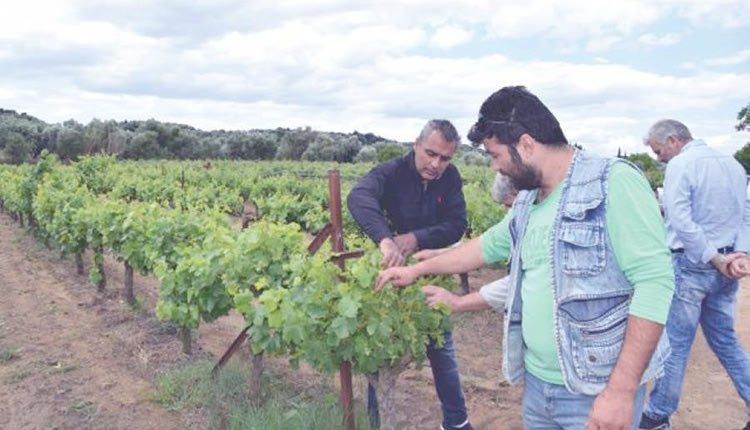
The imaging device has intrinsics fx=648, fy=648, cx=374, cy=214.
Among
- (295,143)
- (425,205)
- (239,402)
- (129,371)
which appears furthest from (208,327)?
(295,143)

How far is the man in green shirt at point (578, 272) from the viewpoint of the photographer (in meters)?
2.05

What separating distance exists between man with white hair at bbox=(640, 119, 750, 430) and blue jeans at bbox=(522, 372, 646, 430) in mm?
2162

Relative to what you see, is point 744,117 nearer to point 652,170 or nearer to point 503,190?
point 652,170

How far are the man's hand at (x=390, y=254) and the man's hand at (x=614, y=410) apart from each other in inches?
58.4

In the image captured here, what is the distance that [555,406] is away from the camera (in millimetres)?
2346

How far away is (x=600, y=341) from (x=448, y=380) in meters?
1.94

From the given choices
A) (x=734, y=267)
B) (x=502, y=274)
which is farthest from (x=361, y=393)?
(x=502, y=274)

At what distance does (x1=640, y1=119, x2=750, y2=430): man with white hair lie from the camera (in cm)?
417

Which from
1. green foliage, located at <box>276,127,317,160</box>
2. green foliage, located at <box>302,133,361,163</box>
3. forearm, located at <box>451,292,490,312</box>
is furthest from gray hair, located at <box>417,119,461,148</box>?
green foliage, located at <box>276,127,317,160</box>

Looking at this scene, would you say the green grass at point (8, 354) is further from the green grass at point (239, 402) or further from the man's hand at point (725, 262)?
the man's hand at point (725, 262)

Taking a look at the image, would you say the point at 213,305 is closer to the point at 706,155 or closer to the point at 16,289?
the point at 706,155

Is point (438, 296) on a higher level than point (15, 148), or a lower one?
lower

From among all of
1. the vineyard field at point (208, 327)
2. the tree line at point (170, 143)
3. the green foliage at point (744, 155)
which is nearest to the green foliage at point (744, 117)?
the green foliage at point (744, 155)

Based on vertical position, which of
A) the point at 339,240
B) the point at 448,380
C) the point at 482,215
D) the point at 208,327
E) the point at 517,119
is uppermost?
the point at 517,119
